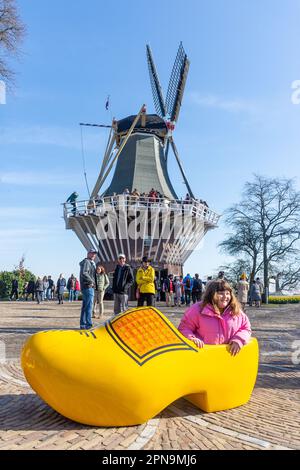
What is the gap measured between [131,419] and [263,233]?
29503mm

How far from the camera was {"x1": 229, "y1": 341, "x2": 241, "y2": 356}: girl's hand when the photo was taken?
3.74 m

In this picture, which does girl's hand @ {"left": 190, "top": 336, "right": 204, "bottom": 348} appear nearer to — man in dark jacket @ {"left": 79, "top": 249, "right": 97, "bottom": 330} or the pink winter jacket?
the pink winter jacket

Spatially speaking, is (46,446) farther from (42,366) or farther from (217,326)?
(217,326)

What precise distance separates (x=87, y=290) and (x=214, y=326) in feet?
16.1

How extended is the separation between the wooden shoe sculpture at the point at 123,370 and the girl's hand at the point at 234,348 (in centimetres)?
10

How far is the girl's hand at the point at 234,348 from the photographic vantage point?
374 centimetres

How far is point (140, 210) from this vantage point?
25.4 metres

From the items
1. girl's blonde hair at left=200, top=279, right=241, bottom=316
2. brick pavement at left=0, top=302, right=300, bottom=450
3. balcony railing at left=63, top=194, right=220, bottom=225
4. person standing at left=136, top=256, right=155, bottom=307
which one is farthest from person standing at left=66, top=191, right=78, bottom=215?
girl's blonde hair at left=200, top=279, right=241, bottom=316

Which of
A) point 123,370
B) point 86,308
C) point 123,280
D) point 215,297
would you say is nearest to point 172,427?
point 123,370

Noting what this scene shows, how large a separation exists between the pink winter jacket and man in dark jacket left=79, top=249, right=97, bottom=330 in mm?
4634

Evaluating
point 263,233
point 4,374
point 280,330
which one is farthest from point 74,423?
point 263,233

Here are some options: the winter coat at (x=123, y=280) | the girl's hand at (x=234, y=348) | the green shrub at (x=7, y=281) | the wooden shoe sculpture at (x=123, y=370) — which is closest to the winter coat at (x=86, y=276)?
the winter coat at (x=123, y=280)

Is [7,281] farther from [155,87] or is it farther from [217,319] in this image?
[217,319]
